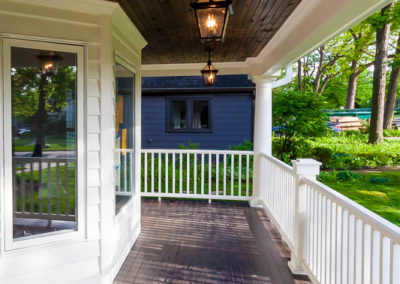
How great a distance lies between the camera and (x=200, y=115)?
8.70m

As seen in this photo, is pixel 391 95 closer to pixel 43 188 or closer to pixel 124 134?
pixel 124 134

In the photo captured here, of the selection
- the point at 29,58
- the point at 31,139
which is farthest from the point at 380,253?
the point at 29,58

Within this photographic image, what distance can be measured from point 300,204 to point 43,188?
2.34 metres

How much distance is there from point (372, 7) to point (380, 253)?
1559 mm

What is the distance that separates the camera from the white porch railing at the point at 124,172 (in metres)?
2.83

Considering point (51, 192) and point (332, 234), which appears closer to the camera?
point (332, 234)

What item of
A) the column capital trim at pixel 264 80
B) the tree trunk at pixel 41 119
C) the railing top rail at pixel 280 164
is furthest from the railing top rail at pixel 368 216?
the column capital trim at pixel 264 80

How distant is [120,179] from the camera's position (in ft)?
9.57

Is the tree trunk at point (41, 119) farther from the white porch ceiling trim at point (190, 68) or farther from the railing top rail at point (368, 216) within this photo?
the white porch ceiling trim at point (190, 68)

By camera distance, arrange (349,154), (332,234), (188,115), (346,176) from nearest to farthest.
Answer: (332,234), (346,176), (349,154), (188,115)

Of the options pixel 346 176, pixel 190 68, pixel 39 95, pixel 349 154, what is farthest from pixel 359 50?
pixel 39 95

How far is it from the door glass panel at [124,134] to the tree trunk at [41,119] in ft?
2.17

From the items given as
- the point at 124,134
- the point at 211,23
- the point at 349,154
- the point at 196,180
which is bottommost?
the point at 196,180

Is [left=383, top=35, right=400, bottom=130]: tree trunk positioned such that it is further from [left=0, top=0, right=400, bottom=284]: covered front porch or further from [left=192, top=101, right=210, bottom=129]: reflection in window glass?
[left=0, top=0, right=400, bottom=284]: covered front porch
